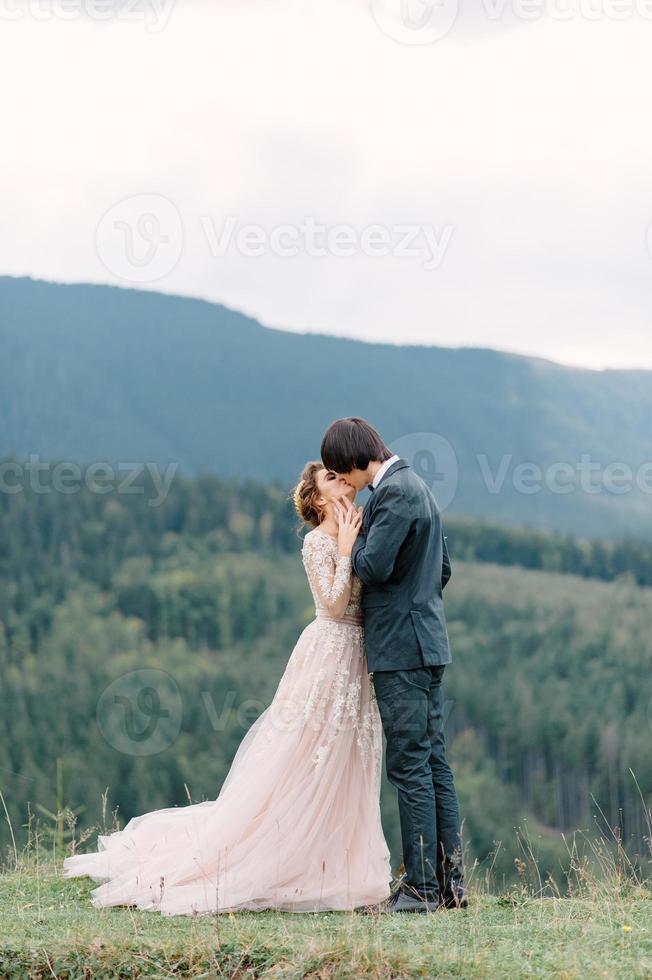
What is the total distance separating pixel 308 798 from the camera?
5367 millimetres

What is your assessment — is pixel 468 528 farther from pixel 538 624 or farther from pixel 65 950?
pixel 65 950

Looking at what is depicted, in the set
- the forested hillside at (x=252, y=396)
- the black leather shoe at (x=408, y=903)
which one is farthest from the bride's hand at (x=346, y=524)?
the forested hillside at (x=252, y=396)

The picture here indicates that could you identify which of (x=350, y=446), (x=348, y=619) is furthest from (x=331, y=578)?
(x=350, y=446)

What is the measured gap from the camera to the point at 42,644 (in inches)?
3561

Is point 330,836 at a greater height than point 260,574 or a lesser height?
greater

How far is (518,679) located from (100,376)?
10005 cm

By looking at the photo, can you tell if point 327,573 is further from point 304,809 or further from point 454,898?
point 454,898

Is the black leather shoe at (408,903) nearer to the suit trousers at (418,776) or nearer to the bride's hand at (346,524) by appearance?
the suit trousers at (418,776)

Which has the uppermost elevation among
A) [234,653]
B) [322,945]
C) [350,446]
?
[350,446]

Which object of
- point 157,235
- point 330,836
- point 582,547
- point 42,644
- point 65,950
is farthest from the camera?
point 582,547

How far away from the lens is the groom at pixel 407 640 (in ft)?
16.7

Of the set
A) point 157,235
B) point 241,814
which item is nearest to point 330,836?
point 241,814

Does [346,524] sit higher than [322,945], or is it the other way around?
[346,524]

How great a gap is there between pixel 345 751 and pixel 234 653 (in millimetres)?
Result: 87743
